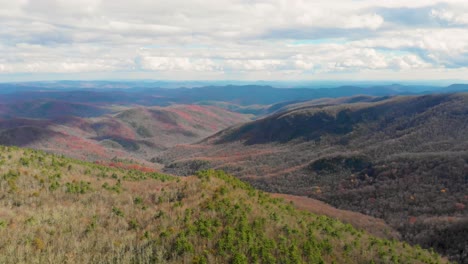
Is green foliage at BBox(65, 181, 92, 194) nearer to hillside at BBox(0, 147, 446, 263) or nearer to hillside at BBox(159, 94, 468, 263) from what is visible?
hillside at BBox(0, 147, 446, 263)

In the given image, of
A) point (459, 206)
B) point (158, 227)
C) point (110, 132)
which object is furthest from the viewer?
point (110, 132)

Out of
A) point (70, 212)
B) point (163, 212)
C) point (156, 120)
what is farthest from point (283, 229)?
point (156, 120)

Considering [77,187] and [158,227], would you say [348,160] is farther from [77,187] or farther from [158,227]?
[158,227]

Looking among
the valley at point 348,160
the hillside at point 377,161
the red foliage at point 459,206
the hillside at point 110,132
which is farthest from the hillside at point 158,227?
the hillside at point 110,132

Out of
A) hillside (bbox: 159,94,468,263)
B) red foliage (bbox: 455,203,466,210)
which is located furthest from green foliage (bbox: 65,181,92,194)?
red foliage (bbox: 455,203,466,210)

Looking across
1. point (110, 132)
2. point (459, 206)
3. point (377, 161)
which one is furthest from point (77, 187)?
point (110, 132)

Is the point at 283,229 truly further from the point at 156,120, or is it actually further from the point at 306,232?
the point at 156,120
